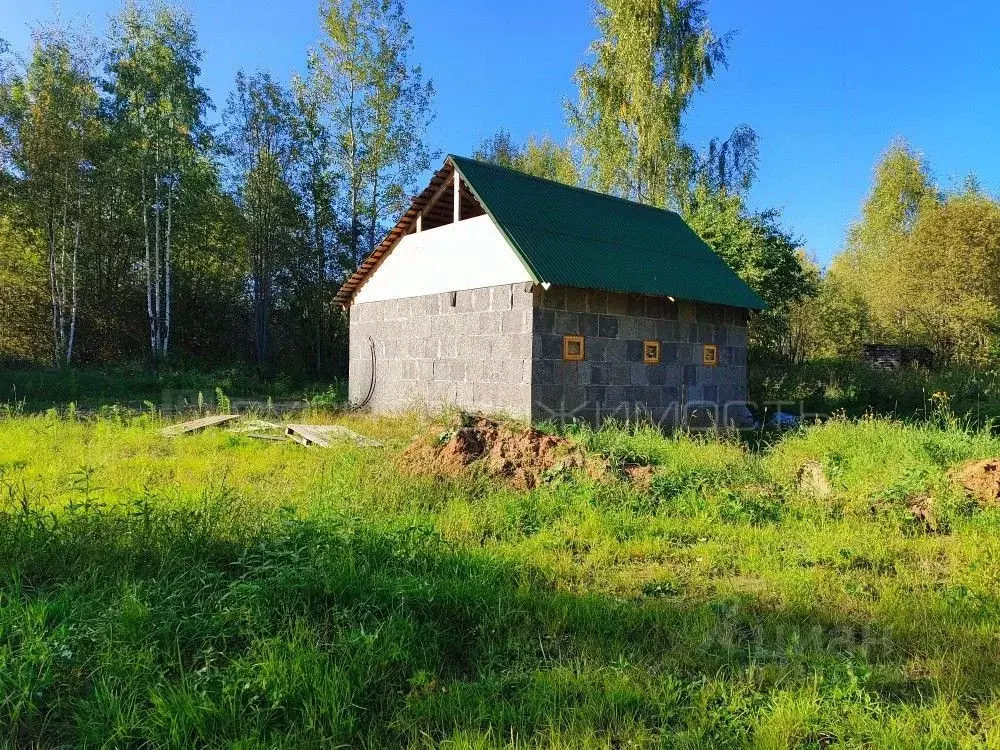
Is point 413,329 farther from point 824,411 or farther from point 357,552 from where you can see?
point 824,411

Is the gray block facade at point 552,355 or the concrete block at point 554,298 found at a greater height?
the concrete block at point 554,298

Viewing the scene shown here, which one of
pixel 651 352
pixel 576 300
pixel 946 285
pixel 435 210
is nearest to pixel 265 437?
pixel 576 300

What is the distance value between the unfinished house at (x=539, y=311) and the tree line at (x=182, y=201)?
10.7m

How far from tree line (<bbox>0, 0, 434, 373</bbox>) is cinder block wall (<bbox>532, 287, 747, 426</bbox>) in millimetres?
15407

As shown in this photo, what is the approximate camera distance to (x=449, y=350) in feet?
39.3

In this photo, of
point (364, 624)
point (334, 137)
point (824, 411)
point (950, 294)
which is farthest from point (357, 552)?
point (950, 294)

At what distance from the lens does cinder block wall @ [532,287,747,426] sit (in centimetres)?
1048

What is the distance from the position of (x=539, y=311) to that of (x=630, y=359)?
2363 millimetres

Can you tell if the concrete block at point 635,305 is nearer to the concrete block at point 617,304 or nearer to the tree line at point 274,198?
the concrete block at point 617,304

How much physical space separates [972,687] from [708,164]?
2434 centimetres

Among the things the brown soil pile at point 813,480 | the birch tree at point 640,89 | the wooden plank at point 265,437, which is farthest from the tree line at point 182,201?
the brown soil pile at point 813,480

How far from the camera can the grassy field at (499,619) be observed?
2.65 m

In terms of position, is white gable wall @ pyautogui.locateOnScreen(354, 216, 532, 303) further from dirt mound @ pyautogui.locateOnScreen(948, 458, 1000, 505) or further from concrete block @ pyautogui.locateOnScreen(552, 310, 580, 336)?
dirt mound @ pyautogui.locateOnScreen(948, 458, 1000, 505)

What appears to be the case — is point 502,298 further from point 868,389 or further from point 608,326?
point 868,389
